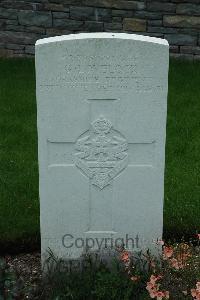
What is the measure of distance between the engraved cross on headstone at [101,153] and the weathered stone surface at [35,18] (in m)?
5.70

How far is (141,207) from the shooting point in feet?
12.1

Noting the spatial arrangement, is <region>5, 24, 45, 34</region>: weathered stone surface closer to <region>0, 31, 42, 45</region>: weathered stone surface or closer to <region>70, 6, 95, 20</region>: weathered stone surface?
<region>0, 31, 42, 45</region>: weathered stone surface

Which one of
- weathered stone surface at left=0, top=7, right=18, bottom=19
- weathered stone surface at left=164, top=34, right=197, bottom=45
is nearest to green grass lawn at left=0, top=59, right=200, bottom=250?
weathered stone surface at left=164, top=34, right=197, bottom=45

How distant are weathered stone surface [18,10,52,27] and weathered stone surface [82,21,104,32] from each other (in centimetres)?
54

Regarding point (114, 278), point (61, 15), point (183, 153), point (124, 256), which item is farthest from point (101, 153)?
point (61, 15)

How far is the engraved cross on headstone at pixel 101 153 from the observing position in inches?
137

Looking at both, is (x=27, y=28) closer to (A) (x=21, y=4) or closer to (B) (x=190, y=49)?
(A) (x=21, y=4)

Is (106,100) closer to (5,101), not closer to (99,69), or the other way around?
(99,69)

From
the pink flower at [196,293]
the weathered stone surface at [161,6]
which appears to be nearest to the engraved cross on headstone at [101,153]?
the pink flower at [196,293]

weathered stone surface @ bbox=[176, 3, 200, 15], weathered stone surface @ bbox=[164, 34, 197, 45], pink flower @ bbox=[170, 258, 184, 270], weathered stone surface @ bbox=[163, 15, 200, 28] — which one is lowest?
pink flower @ bbox=[170, 258, 184, 270]

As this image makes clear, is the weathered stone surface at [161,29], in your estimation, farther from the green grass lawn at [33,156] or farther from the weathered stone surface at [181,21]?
the green grass lawn at [33,156]

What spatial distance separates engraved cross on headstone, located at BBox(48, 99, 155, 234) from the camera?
348 centimetres

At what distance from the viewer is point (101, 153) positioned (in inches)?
141

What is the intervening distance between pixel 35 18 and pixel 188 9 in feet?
7.33
